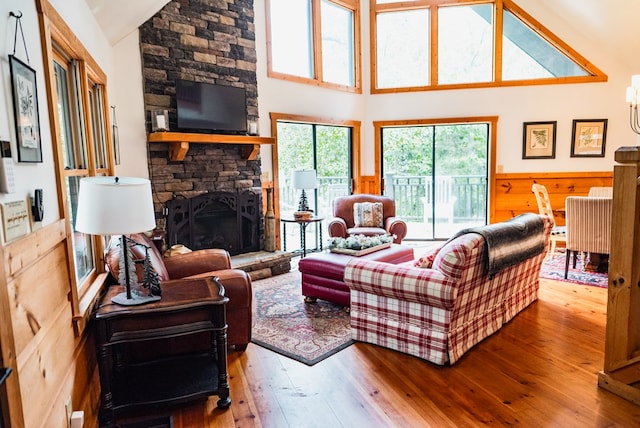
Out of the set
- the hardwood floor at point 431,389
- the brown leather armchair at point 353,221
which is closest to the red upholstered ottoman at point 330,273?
the hardwood floor at point 431,389

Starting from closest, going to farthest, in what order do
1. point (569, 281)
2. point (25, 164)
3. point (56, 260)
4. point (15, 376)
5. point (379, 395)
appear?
point (15, 376)
point (25, 164)
point (56, 260)
point (379, 395)
point (569, 281)

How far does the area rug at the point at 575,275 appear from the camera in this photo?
463cm

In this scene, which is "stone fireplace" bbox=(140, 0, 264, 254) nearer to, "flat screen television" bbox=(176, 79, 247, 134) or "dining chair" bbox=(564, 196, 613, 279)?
"flat screen television" bbox=(176, 79, 247, 134)

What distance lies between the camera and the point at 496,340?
10.5 ft

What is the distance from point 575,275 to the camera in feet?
16.0

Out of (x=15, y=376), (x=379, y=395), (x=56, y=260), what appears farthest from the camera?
(x=379, y=395)

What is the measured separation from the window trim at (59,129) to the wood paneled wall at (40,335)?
71 millimetres

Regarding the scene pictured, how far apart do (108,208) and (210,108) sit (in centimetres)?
320

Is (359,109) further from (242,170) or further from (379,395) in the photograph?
(379,395)

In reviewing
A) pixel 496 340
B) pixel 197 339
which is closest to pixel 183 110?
pixel 197 339

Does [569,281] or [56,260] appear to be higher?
[56,260]

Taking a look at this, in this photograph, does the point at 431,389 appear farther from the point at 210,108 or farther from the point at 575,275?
the point at 210,108

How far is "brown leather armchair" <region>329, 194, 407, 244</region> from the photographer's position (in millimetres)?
5645

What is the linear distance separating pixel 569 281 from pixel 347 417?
362 centimetres
